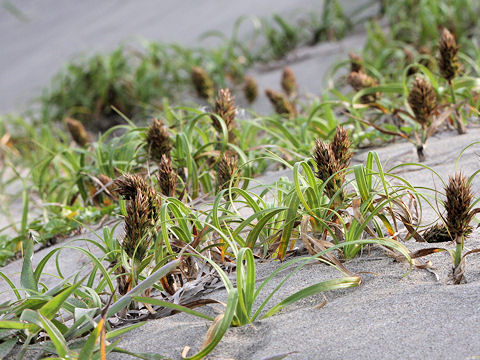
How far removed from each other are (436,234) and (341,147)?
0.33m

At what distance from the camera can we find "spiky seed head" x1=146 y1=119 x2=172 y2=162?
7.28 feet

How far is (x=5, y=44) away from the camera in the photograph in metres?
7.13

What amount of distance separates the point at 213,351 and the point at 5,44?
668 centimetres

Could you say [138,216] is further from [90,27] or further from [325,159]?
[90,27]

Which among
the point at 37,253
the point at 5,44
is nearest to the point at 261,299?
the point at 37,253

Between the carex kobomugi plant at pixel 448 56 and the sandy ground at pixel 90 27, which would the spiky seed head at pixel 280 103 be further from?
the sandy ground at pixel 90 27

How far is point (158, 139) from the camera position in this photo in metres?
2.23

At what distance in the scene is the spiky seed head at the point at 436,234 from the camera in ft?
5.34

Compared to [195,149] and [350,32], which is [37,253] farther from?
[350,32]

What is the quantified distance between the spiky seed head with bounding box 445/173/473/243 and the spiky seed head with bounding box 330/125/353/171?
0.35 m

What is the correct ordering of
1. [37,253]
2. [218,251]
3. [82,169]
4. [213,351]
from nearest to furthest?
[213,351] → [218,251] → [37,253] → [82,169]

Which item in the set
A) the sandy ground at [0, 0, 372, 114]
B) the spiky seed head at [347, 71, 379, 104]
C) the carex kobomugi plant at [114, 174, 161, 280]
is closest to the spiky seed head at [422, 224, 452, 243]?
the carex kobomugi plant at [114, 174, 161, 280]

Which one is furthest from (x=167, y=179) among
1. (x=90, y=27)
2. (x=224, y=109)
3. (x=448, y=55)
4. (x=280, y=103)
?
(x=90, y=27)

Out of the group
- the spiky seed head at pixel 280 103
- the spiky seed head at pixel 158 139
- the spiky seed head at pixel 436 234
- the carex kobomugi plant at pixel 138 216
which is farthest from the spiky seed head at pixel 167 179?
the spiky seed head at pixel 280 103
